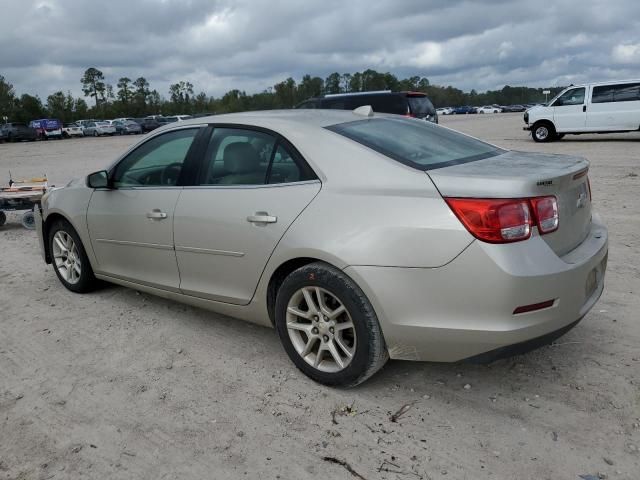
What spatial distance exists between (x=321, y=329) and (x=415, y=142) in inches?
48.5

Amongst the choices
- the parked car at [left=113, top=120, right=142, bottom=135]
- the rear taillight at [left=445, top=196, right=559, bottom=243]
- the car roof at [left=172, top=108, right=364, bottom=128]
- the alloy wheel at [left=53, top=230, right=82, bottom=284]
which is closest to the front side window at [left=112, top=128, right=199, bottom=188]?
the car roof at [left=172, top=108, right=364, bottom=128]

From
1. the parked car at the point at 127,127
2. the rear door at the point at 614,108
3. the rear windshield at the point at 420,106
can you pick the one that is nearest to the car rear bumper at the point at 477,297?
the rear windshield at the point at 420,106

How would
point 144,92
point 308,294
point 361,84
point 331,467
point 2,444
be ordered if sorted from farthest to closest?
point 361,84
point 144,92
point 308,294
point 2,444
point 331,467

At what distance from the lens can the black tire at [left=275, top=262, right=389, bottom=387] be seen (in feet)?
9.48

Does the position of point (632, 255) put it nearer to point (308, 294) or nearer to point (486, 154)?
point (486, 154)

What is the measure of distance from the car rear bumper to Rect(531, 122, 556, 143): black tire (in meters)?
17.1

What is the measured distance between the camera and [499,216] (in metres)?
2.58

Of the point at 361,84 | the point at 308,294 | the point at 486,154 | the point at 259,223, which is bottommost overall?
the point at 308,294

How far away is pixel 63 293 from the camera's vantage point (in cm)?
509

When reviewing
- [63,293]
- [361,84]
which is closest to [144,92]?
[361,84]

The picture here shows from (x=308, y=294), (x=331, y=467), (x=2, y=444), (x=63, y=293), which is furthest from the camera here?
(x=63, y=293)

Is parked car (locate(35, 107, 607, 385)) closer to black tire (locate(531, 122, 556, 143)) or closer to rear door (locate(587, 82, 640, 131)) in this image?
rear door (locate(587, 82, 640, 131))

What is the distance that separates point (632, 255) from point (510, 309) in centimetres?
347

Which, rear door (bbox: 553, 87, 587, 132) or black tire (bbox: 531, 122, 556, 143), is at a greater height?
rear door (bbox: 553, 87, 587, 132)
